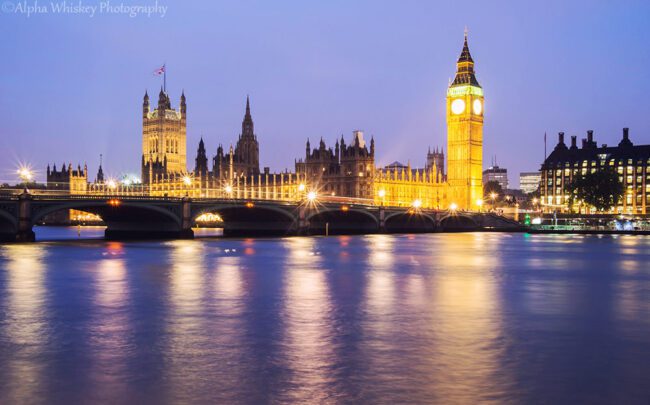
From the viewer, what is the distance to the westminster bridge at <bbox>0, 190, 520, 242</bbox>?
6712cm

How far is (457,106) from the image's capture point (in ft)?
584

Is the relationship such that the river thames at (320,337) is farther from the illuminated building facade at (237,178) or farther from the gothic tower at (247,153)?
the gothic tower at (247,153)

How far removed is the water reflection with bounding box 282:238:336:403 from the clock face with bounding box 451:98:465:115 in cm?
14447

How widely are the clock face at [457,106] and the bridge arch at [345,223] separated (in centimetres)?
6717

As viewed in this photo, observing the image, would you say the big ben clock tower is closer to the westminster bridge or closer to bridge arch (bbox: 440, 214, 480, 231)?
bridge arch (bbox: 440, 214, 480, 231)

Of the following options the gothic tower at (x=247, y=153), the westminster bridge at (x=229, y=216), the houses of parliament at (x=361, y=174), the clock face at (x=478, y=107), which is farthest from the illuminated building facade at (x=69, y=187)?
the clock face at (x=478, y=107)

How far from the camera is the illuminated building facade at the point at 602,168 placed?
169 meters

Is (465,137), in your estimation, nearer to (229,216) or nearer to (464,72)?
(464,72)

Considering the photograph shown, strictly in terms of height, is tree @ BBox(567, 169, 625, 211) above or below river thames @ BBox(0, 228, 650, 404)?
above

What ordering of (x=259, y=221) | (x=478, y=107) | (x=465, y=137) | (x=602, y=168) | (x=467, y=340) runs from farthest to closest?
(x=478, y=107)
(x=465, y=137)
(x=602, y=168)
(x=259, y=221)
(x=467, y=340)

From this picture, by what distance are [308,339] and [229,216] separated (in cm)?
8486

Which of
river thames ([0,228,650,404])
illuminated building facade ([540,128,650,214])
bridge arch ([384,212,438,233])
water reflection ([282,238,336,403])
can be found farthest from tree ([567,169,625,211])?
water reflection ([282,238,336,403])

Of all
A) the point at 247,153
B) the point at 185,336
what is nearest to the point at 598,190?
the point at 247,153

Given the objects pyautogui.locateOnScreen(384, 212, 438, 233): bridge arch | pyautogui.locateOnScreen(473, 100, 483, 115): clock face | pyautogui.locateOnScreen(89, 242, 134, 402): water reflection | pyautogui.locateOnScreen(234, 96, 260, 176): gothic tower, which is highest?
pyautogui.locateOnScreen(473, 100, 483, 115): clock face
